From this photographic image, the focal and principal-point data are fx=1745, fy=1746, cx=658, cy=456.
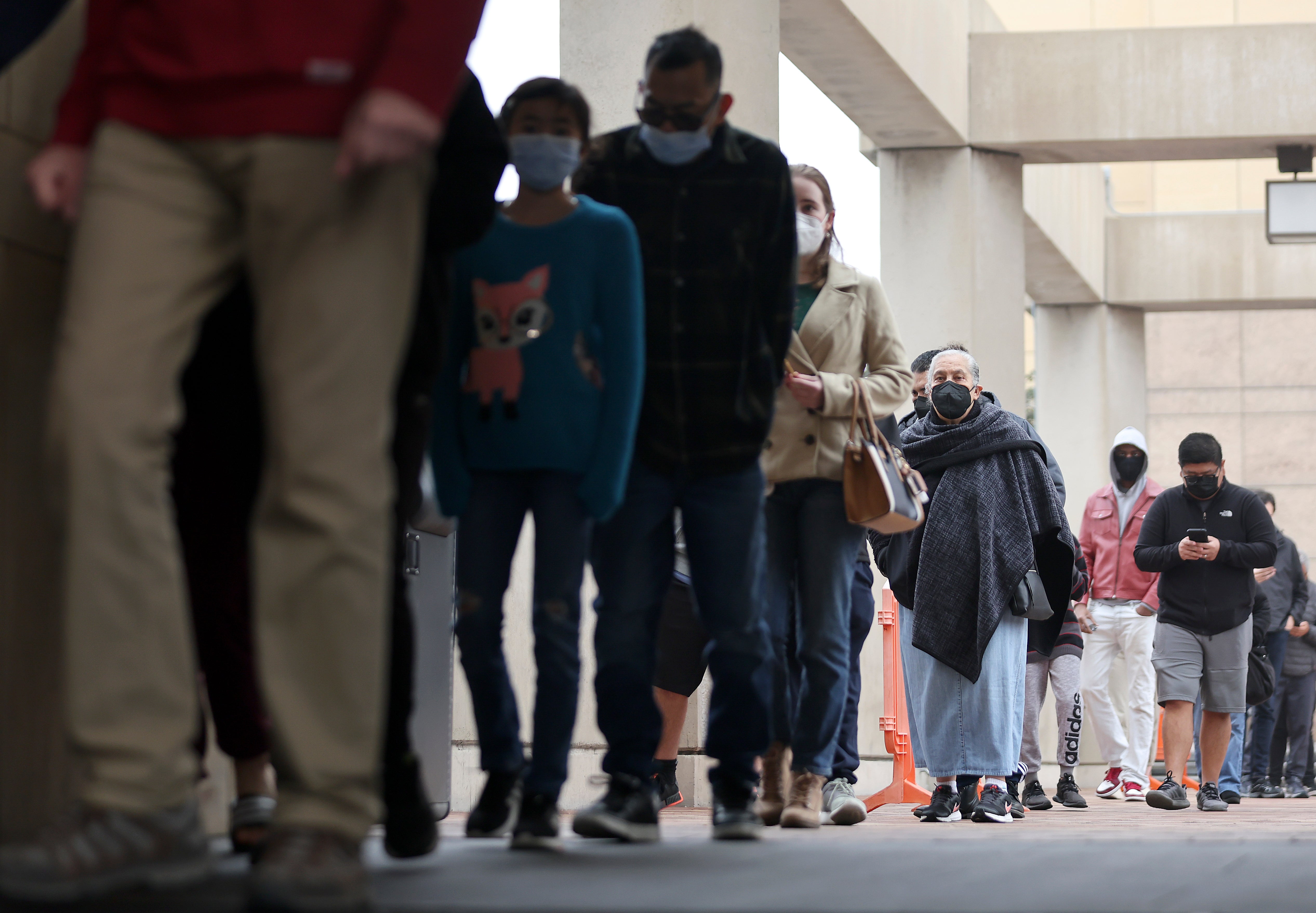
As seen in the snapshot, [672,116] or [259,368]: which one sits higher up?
[672,116]

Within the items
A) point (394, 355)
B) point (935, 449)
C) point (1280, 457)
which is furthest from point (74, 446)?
point (1280, 457)

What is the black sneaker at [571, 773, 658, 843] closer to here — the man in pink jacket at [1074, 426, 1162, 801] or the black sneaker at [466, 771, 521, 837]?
the black sneaker at [466, 771, 521, 837]

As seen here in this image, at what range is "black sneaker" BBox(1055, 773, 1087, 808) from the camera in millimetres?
9102

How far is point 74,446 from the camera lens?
2.43m

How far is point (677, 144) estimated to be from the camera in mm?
4047

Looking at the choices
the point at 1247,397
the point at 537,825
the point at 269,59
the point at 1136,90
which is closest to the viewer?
Result: the point at 269,59

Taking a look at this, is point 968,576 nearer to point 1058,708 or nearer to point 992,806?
point 992,806

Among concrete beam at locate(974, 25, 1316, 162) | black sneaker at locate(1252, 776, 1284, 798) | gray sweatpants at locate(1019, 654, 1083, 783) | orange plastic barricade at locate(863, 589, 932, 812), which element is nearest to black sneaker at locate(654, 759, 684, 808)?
orange plastic barricade at locate(863, 589, 932, 812)

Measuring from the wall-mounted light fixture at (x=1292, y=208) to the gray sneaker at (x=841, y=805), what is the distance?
30.0ft

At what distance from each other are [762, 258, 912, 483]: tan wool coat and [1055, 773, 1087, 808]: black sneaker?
173 inches

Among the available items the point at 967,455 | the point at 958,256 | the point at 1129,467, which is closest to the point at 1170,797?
the point at 1129,467

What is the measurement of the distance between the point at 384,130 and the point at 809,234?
9.53ft

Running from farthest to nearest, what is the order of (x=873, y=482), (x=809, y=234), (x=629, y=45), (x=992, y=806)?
(x=629, y=45) < (x=992, y=806) < (x=809, y=234) < (x=873, y=482)

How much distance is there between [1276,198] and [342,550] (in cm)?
1256
